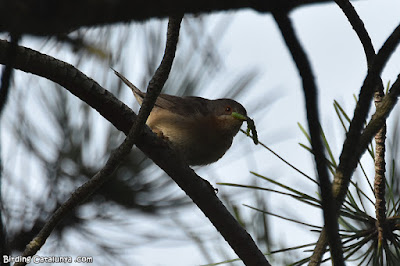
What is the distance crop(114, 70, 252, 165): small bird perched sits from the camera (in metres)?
4.09

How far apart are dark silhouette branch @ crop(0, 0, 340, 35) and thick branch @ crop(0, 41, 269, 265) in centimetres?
122

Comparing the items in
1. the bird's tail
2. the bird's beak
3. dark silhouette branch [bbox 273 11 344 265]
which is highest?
the bird's tail

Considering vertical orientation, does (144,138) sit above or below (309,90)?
above

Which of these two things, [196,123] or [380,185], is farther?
[196,123]

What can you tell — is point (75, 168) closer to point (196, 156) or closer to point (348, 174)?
point (196, 156)

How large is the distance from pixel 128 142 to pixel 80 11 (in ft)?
4.35

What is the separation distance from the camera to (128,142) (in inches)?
88.8

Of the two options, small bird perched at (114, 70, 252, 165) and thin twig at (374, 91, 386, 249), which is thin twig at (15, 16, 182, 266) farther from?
small bird perched at (114, 70, 252, 165)

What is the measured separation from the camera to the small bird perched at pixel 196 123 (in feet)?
13.4

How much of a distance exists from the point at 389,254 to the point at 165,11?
1.93m

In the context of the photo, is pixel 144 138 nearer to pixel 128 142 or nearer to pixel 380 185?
pixel 128 142

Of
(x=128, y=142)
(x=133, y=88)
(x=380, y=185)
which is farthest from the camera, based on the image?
(x=133, y=88)

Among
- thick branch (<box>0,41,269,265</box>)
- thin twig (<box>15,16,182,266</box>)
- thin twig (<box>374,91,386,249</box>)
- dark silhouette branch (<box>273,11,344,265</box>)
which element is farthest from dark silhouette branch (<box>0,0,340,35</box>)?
thin twig (<box>374,91,386,249</box>)

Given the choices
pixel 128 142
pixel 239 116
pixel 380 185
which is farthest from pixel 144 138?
pixel 239 116
